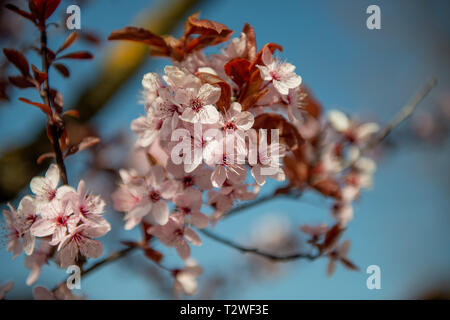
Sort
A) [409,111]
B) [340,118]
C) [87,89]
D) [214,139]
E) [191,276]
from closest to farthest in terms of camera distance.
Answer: [214,139] < [191,276] < [409,111] < [340,118] < [87,89]

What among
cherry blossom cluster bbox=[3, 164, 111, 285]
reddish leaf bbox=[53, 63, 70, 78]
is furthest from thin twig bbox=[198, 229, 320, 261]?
reddish leaf bbox=[53, 63, 70, 78]

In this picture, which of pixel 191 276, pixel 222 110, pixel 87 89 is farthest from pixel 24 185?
pixel 222 110

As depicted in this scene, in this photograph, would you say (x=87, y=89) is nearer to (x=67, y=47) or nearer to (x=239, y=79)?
(x=67, y=47)

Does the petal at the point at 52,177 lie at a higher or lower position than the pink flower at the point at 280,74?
lower

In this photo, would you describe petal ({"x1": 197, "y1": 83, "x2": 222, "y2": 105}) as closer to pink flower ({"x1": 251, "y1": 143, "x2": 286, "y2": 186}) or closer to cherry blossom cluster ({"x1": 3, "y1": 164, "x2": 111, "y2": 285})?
pink flower ({"x1": 251, "y1": 143, "x2": 286, "y2": 186})

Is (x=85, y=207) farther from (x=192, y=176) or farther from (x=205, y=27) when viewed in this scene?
(x=205, y=27)

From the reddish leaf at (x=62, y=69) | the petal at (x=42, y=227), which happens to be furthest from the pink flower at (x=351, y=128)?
the petal at (x=42, y=227)

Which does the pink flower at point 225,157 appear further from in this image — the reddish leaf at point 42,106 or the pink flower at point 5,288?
the pink flower at point 5,288
